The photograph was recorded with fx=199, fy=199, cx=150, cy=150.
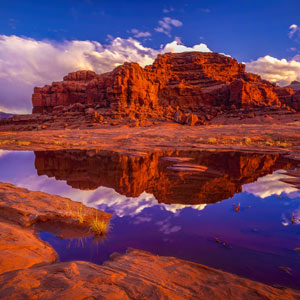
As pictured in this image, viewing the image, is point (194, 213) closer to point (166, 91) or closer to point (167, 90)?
point (166, 91)

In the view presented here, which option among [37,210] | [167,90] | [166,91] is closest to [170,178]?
[37,210]

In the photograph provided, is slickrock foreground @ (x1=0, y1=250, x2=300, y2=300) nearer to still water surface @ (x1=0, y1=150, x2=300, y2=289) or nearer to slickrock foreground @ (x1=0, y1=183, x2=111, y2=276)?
still water surface @ (x1=0, y1=150, x2=300, y2=289)

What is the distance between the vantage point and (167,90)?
70.6 meters

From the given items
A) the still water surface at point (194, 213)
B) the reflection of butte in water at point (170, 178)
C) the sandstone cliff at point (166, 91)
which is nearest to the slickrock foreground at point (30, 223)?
the still water surface at point (194, 213)

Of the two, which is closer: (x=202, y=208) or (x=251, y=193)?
(x=202, y=208)

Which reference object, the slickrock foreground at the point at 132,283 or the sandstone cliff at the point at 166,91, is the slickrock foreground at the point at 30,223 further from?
the sandstone cliff at the point at 166,91

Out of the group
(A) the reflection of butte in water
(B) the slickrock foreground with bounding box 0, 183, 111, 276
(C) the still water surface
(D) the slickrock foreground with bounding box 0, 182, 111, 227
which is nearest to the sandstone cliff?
(A) the reflection of butte in water

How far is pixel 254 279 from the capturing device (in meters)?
2.85

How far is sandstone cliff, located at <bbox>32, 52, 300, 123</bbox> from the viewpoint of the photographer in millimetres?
57000

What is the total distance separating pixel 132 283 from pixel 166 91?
71817 mm

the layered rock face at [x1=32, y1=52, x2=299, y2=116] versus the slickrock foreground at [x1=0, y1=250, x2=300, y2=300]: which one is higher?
the layered rock face at [x1=32, y1=52, x2=299, y2=116]

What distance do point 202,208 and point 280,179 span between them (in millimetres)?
5198

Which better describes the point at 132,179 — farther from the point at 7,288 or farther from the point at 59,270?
the point at 7,288

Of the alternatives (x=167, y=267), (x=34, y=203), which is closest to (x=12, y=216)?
(x=34, y=203)
